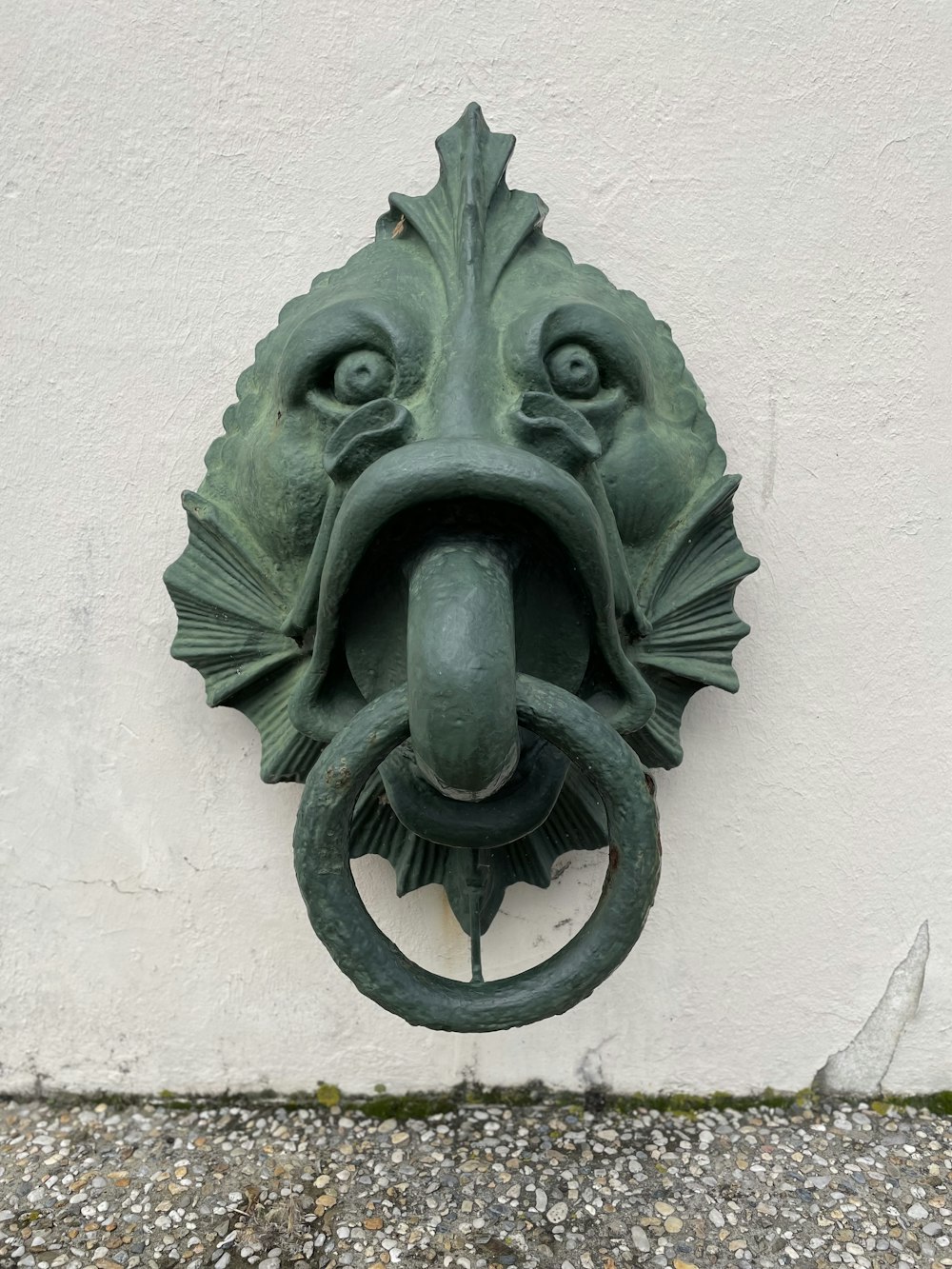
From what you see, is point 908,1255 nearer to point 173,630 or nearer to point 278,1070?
point 278,1070

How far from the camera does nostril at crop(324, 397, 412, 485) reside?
75 cm

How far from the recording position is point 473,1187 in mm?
982

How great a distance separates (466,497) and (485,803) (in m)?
0.27

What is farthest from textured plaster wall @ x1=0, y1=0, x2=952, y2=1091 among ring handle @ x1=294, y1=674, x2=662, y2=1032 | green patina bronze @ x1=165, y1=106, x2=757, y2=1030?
ring handle @ x1=294, y1=674, x2=662, y2=1032

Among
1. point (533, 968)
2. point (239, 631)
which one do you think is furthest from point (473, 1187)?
point (239, 631)

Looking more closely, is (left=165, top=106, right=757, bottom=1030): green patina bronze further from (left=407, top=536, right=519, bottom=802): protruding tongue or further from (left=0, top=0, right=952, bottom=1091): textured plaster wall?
(left=0, top=0, right=952, bottom=1091): textured plaster wall

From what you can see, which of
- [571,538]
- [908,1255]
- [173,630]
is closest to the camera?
[571,538]

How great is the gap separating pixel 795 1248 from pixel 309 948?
0.58 m

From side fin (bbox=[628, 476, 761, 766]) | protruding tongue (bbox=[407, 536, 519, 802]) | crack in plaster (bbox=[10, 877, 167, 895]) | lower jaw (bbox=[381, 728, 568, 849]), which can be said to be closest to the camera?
protruding tongue (bbox=[407, 536, 519, 802])

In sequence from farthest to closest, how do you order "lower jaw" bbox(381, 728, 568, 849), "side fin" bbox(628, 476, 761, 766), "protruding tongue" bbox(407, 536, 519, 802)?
1. "side fin" bbox(628, 476, 761, 766)
2. "lower jaw" bbox(381, 728, 568, 849)
3. "protruding tongue" bbox(407, 536, 519, 802)

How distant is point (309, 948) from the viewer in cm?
108

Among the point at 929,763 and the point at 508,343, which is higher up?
the point at 508,343

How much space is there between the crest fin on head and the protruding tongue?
0.88ft

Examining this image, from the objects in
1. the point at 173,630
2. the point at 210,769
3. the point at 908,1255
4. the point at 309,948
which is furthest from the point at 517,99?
the point at 908,1255
